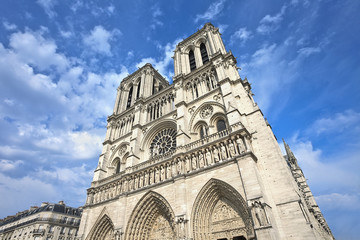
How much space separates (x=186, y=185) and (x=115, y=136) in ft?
35.4

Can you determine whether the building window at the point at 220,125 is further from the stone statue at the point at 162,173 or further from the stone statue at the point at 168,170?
the stone statue at the point at 162,173

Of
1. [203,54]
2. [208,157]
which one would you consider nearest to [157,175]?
[208,157]

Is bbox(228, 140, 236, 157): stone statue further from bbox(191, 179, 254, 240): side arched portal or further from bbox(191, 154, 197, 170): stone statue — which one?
bbox(191, 154, 197, 170): stone statue

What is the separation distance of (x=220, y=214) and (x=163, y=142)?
7.06 metres

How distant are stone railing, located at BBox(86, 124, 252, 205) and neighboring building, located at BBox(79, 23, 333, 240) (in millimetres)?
55

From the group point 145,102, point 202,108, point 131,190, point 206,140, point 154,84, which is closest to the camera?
point 206,140

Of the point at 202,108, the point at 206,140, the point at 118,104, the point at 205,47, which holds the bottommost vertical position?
the point at 206,140

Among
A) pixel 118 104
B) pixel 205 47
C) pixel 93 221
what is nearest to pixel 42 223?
pixel 93 221

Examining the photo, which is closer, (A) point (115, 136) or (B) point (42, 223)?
(A) point (115, 136)

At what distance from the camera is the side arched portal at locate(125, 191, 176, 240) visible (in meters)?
11.4

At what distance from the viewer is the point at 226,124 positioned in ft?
40.8

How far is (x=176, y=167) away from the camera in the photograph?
11828 millimetres

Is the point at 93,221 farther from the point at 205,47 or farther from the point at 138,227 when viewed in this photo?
the point at 205,47

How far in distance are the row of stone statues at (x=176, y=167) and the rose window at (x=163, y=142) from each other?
234cm
